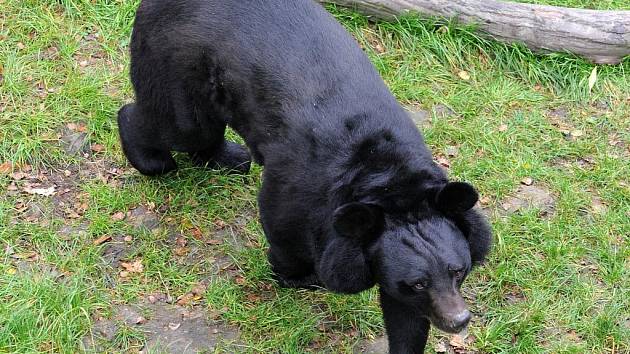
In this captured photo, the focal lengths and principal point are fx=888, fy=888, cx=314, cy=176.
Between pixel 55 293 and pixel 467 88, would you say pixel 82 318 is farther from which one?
pixel 467 88

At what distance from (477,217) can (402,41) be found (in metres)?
3.35

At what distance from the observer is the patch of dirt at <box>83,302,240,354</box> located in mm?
5320

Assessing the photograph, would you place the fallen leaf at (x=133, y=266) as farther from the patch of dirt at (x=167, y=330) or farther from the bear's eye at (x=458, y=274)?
the bear's eye at (x=458, y=274)

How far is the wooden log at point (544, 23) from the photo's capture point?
734 centimetres

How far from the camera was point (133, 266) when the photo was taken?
19.1ft

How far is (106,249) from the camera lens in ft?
19.4

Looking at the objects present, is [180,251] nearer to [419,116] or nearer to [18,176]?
[18,176]

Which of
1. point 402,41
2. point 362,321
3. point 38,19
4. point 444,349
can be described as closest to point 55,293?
point 362,321

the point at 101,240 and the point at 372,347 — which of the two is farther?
the point at 101,240

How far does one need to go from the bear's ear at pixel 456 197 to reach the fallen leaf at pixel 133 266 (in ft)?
7.60

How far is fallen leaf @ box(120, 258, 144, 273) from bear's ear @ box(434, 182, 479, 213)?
7.60 ft

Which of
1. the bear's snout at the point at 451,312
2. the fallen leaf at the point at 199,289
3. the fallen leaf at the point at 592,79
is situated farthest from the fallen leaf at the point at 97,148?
the fallen leaf at the point at 592,79

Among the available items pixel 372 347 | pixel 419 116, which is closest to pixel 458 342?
pixel 372 347

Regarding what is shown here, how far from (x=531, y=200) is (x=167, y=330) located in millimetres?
2775
